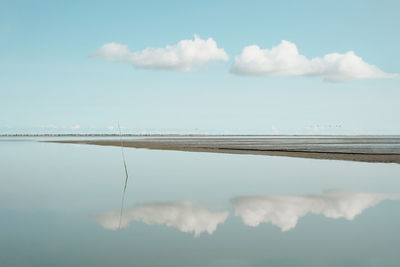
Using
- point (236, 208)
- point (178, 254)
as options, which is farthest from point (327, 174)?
point (178, 254)

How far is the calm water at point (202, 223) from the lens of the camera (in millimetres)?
8078

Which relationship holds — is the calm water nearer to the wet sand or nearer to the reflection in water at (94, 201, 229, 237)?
the reflection in water at (94, 201, 229, 237)

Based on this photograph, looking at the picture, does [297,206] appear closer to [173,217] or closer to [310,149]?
[173,217]

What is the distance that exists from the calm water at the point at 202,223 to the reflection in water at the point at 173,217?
3cm

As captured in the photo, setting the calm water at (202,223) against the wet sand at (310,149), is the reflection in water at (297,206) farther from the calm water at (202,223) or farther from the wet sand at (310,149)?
the wet sand at (310,149)

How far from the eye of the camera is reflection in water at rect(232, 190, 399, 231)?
1143 cm

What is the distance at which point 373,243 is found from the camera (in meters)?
8.98

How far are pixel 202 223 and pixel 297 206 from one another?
401cm

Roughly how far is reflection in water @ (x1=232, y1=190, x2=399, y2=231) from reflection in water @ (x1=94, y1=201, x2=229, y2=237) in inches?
40.5

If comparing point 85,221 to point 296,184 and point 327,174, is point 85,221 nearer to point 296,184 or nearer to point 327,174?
point 296,184

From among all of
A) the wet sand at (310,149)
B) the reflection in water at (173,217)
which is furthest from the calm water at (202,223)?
the wet sand at (310,149)

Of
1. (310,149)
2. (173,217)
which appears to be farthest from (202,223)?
(310,149)

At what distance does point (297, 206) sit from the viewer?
13172 mm

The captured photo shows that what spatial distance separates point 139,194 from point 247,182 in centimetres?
618
